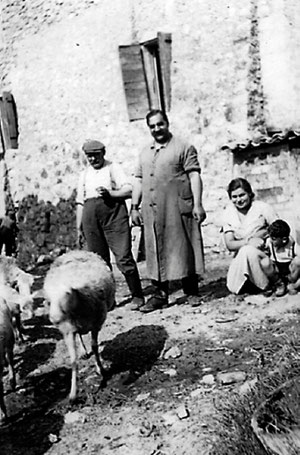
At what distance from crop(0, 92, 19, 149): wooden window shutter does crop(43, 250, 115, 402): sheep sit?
28.9 feet

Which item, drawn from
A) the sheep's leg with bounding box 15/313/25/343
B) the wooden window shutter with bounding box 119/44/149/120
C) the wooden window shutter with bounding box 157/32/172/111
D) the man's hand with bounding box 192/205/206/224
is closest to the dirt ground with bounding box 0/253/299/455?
the sheep's leg with bounding box 15/313/25/343

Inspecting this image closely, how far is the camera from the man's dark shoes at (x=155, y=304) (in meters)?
6.96

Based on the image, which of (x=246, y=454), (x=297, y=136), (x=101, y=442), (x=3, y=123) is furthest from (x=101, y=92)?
(x=246, y=454)

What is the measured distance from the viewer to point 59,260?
571 cm

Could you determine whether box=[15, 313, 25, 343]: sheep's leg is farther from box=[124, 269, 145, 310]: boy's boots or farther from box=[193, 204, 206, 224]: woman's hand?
→ box=[193, 204, 206, 224]: woman's hand

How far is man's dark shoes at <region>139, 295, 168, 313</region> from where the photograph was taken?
6957mm

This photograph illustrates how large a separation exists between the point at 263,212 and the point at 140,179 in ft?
4.55

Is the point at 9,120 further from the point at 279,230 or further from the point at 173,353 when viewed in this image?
the point at 173,353

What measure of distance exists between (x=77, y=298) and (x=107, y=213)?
2.43 metres

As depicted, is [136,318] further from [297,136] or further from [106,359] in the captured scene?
[297,136]

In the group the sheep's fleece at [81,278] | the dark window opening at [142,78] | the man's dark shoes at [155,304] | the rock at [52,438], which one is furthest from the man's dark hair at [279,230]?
the dark window opening at [142,78]

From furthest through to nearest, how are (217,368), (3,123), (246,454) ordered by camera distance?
(3,123)
(217,368)
(246,454)

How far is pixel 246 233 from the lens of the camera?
683 cm

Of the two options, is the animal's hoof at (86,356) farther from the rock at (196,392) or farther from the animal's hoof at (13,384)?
the rock at (196,392)
